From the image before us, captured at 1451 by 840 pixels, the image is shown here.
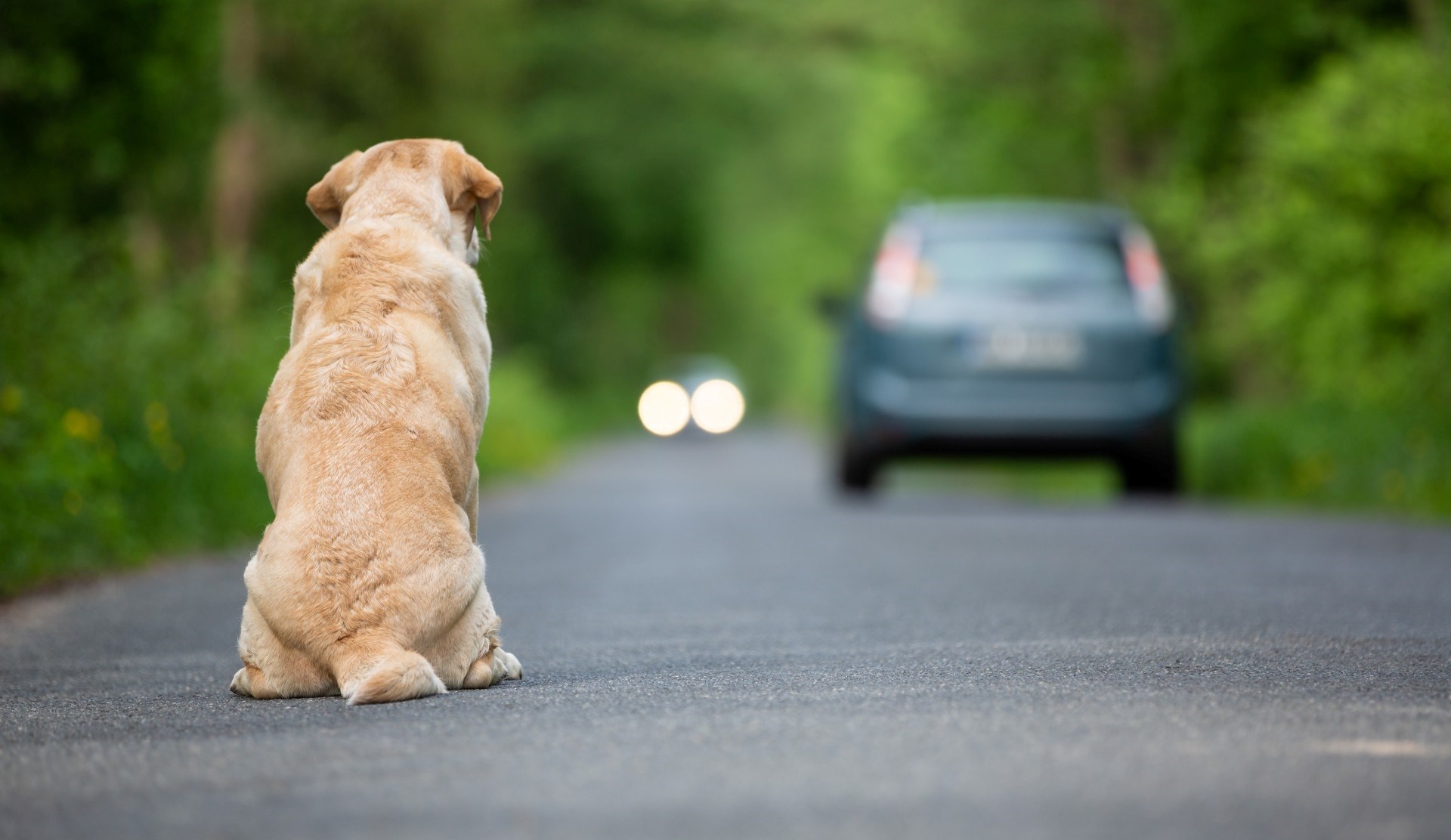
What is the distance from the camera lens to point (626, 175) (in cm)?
3494

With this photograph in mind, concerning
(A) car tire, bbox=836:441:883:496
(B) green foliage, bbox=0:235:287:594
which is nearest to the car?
(A) car tire, bbox=836:441:883:496

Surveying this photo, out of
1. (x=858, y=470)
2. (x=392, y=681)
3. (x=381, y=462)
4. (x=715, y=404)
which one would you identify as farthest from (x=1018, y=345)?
(x=715, y=404)

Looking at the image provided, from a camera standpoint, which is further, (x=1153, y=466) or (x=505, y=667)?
(x=1153, y=466)

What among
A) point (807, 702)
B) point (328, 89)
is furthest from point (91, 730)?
point (328, 89)

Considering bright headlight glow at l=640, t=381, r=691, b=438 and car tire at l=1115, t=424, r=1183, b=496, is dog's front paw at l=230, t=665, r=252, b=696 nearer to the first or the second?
car tire at l=1115, t=424, r=1183, b=496

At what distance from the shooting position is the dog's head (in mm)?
5598

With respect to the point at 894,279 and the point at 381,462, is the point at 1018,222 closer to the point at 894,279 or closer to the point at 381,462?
the point at 894,279

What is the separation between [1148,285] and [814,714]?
9.43m

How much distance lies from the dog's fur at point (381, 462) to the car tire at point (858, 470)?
27.2 feet

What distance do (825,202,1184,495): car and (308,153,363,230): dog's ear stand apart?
767 centimetres

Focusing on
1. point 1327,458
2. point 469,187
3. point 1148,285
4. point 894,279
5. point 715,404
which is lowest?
point 715,404

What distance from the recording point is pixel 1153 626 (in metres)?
6.30

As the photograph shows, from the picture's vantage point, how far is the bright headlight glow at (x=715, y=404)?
5325 cm

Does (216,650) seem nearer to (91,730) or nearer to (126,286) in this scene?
(91,730)
